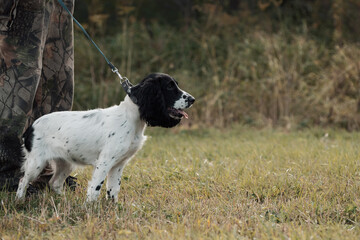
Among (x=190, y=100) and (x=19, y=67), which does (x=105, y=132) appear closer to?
(x=190, y=100)

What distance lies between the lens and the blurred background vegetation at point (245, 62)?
8719 mm

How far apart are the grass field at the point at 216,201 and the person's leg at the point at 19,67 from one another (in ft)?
1.83

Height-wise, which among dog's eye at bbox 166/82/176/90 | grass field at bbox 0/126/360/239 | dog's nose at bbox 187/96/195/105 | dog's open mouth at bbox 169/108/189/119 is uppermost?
dog's eye at bbox 166/82/176/90

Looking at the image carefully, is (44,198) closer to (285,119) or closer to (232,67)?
(285,119)

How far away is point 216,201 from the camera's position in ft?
12.8

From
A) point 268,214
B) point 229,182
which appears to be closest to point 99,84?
point 229,182

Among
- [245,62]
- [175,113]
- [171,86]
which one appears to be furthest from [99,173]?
[245,62]

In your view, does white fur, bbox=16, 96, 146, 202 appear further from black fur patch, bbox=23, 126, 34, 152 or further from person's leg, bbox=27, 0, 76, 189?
person's leg, bbox=27, 0, 76, 189

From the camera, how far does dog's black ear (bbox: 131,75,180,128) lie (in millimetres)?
3871

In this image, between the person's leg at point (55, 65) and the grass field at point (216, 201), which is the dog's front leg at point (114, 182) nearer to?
the grass field at point (216, 201)

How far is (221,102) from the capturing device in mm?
8883

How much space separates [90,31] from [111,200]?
21.8 feet

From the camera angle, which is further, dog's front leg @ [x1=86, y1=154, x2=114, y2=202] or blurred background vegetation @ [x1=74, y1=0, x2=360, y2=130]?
blurred background vegetation @ [x1=74, y1=0, x2=360, y2=130]

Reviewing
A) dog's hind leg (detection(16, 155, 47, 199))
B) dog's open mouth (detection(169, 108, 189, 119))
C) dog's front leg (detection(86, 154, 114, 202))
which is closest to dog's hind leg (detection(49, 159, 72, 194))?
dog's hind leg (detection(16, 155, 47, 199))
